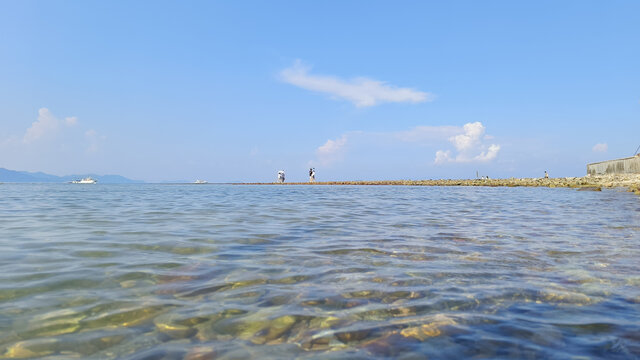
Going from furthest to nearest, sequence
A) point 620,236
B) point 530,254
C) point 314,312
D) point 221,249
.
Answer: point 620,236 < point 221,249 < point 530,254 < point 314,312

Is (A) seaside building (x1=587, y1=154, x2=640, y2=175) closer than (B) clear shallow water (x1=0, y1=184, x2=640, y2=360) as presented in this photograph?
No

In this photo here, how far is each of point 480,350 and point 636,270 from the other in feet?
12.1

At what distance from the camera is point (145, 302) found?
3521mm

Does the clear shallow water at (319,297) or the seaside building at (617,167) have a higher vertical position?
the seaside building at (617,167)

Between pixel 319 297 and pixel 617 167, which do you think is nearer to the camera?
pixel 319 297

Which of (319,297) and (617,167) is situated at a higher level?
(617,167)

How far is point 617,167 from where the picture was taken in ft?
122

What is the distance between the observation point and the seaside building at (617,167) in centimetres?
3369

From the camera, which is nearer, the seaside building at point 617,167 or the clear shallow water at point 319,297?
the clear shallow water at point 319,297

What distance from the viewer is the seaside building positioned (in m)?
33.7

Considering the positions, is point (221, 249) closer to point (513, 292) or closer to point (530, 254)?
point (513, 292)

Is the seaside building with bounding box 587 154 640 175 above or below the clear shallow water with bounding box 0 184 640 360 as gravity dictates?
above

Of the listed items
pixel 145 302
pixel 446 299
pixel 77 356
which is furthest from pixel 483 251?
pixel 77 356

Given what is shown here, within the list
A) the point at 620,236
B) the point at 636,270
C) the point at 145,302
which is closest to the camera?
the point at 145,302
